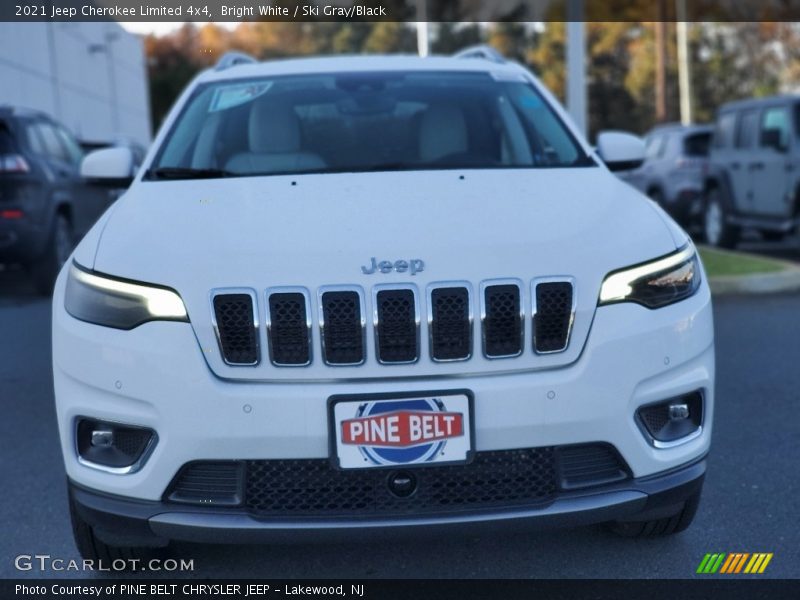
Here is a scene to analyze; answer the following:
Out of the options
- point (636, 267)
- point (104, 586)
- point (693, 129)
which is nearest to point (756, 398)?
point (636, 267)

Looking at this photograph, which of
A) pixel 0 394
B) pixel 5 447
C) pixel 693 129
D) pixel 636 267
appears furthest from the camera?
pixel 693 129

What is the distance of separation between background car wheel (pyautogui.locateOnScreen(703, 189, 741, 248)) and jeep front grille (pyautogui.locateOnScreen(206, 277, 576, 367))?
10.6 meters

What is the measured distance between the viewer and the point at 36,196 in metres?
9.70

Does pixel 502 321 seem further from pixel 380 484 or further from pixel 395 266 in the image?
pixel 380 484

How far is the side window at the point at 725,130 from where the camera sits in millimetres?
12914

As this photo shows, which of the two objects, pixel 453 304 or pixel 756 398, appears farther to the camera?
pixel 756 398

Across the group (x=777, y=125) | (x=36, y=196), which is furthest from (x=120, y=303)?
(x=777, y=125)

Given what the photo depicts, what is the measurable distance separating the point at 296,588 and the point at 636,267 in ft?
4.44

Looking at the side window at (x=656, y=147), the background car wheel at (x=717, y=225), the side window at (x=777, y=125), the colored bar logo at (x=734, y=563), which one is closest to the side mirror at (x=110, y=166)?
the colored bar logo at (x=734, y=563)

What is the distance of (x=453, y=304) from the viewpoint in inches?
113

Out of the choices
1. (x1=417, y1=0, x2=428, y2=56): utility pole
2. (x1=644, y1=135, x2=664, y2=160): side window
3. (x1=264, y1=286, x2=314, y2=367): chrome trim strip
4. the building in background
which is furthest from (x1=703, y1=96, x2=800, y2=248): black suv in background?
(x1=264, y1=286, x2=314, y2=367): chrome trim strip

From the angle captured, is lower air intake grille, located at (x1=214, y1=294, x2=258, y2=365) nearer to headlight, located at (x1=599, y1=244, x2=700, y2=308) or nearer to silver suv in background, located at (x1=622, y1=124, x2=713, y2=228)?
headlight, located at (x1=599, y1=244, x2=700, y2=308)

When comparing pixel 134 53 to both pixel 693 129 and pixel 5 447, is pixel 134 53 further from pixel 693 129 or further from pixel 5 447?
pixel 5 447

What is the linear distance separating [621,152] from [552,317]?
189cm
